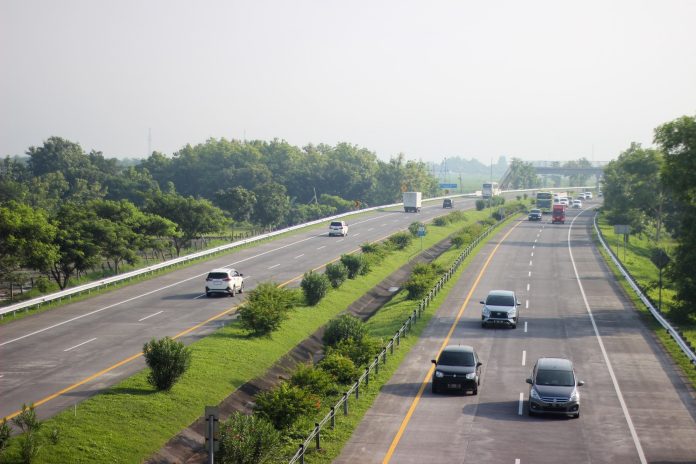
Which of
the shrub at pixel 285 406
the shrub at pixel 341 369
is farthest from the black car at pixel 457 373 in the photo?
the shrub at pixel 285 406

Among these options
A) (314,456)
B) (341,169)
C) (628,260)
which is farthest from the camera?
(341,169)

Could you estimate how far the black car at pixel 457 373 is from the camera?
95.8 feet

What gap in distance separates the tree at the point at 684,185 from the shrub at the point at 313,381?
1036 inches

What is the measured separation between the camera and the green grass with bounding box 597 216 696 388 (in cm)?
3616

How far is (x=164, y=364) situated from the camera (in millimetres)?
28703

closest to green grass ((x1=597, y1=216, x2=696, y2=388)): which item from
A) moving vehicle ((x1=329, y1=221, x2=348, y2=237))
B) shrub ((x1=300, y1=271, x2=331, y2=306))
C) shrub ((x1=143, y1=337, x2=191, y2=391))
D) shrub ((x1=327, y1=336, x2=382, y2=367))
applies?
shrub ((x1=327, y1=336, x2=382, y2=367))

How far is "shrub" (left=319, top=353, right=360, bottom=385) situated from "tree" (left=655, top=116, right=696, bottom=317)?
79.0 feet

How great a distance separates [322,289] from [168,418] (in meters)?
24.8

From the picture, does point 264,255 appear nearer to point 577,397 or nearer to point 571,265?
point 571,265

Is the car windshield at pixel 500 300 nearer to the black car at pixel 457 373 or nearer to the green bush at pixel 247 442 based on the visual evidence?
the black car at pixel 457 373

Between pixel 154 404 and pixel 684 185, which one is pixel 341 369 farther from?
pixel 684 185

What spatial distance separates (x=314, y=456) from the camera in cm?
2244

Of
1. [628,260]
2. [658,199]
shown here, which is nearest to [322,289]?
[628,260]

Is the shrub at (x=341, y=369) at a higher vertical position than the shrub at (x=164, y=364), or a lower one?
lower
